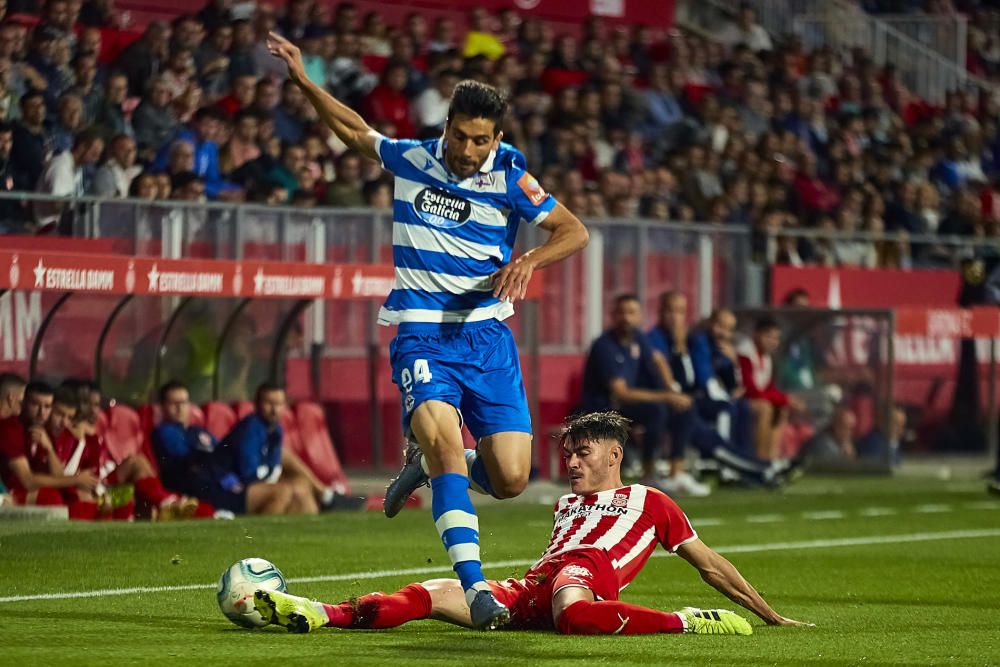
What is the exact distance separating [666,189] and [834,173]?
4502 mm

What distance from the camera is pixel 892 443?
2038 cm

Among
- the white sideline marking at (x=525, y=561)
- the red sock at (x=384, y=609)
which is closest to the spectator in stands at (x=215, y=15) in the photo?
the white sideline marking at (x=525, y=561)

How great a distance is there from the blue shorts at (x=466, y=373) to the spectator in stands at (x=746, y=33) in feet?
63.5

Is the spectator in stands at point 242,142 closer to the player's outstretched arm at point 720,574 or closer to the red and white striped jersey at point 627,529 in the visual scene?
the red and white striped jersey at point 627,529

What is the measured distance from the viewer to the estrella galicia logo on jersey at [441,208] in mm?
8516

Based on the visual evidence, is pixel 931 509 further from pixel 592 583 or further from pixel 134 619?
pixel 134 619

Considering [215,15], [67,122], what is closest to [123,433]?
[67,122]

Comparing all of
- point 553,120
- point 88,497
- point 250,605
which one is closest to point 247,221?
point 88,497

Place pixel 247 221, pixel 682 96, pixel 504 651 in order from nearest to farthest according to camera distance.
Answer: pixel 504 651 < pixel 247 221 < pixel 682 96

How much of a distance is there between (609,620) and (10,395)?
279 inches

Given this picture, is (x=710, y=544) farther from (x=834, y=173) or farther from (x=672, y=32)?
(x=672, y=32)

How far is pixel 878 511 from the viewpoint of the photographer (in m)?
16.1

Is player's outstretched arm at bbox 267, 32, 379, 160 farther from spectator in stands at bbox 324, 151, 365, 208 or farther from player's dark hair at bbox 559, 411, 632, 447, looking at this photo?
spectator in stands at bbox 324, 151, 365, 208

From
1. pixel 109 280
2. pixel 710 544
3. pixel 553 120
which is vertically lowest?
pixel 710 544
